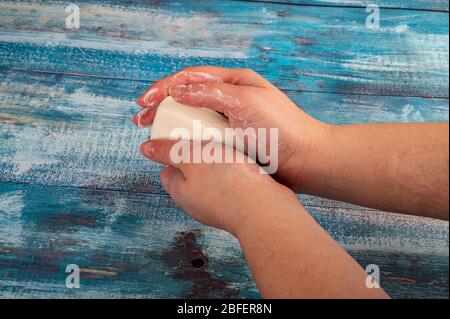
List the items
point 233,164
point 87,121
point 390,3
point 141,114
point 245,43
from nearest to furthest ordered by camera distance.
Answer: point 233,164
point 141,114
point 87,121
point 245,43
point 390,3

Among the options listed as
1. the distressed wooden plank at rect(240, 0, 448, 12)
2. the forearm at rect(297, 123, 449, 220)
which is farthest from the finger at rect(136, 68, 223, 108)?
the distressed wooden plank at rect(240, 0, 448, 12)

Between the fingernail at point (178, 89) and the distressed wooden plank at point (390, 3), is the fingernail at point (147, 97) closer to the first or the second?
the fingernail at point (178, 89)

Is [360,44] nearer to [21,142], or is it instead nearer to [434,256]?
[434,256]

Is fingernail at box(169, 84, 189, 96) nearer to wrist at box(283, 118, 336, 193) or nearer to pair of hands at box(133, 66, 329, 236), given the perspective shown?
pair of hands at box(133, 66, 329, 236)

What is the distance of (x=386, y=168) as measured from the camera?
82cm

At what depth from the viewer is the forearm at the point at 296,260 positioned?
0.59 m

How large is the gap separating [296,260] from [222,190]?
23 centimetres

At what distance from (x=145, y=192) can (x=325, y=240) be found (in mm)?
465

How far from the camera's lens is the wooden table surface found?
91cm

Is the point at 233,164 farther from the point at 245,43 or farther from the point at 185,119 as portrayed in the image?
the point at 245,43

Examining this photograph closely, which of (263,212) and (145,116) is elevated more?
(145,116)

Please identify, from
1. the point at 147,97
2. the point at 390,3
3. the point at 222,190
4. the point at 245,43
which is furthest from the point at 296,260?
the point at 390,3

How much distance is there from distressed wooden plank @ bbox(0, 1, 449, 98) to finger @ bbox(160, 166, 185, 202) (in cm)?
37
